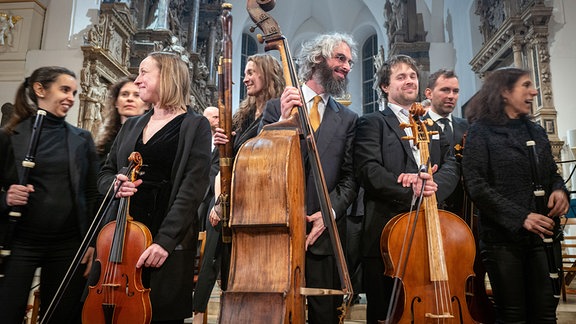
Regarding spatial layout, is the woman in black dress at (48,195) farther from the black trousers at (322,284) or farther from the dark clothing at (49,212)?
the black trousers at (322,284)

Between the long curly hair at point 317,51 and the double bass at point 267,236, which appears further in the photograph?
the long curly hair at point 317,51

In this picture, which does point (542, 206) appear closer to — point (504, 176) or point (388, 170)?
point (504, 176)

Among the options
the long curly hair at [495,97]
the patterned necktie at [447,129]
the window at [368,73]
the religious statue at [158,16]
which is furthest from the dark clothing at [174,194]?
the window at [368,73]

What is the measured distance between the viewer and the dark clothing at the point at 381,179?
7.93 ft

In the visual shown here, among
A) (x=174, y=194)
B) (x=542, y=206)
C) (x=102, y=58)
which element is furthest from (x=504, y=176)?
(x=102, y=58)

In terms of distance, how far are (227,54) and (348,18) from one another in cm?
2050

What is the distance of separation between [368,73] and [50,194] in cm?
1901

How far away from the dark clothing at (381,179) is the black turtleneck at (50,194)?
1.64 metres

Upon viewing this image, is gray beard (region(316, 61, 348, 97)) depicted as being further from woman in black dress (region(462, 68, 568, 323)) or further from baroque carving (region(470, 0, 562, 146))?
baroque carving (region(470, 0, 562, 146))

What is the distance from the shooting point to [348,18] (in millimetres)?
21484

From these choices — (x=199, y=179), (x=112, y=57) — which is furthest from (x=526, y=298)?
(x=112, y=57)

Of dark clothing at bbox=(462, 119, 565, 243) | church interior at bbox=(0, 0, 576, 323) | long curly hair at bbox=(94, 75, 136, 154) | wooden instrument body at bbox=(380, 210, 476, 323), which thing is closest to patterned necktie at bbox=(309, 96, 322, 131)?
wooden instrument body at bbox=(380, 210, 476, 323)

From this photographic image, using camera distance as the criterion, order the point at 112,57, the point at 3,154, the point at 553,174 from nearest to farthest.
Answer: the point at 3,154 < the point at 553,174 < the point at 112,57

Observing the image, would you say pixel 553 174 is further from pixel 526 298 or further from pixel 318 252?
pixel 318 252
